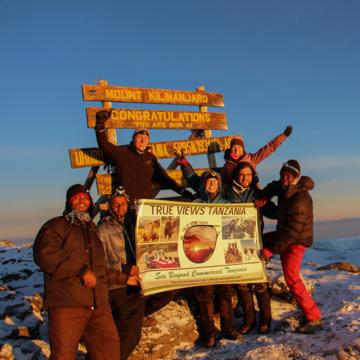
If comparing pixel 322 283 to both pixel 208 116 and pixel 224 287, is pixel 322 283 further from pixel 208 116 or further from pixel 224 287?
pixel 208 116

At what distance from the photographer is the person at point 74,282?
4602 mm

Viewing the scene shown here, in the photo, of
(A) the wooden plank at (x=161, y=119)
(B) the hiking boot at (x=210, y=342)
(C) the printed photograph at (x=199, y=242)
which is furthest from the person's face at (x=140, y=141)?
(B) the hiking boot at (x=210, y=342)

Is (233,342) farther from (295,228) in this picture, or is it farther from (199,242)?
(295,228)

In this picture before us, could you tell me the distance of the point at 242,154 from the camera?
27.7 ft

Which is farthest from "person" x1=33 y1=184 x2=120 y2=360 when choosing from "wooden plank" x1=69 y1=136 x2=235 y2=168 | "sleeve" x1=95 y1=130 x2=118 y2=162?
"wooden plank" x1=69 y1=136 x2=235 y2=168

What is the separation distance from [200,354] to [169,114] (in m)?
6.20

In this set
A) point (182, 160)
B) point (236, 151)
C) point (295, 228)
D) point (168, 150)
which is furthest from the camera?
point (168, 150)

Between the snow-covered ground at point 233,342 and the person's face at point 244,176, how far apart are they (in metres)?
2.54

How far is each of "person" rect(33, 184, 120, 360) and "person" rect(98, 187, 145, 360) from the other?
70cm

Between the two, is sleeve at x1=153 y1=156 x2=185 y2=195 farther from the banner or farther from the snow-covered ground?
the snow-covered ground

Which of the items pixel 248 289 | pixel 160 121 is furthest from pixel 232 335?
pixel 160 121

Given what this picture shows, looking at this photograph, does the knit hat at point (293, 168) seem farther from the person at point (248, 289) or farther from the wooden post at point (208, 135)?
the wooden post at point (208, 135)

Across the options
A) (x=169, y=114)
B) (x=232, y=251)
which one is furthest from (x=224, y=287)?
(x=169, y=114)

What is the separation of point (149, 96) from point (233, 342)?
632 centimetres
